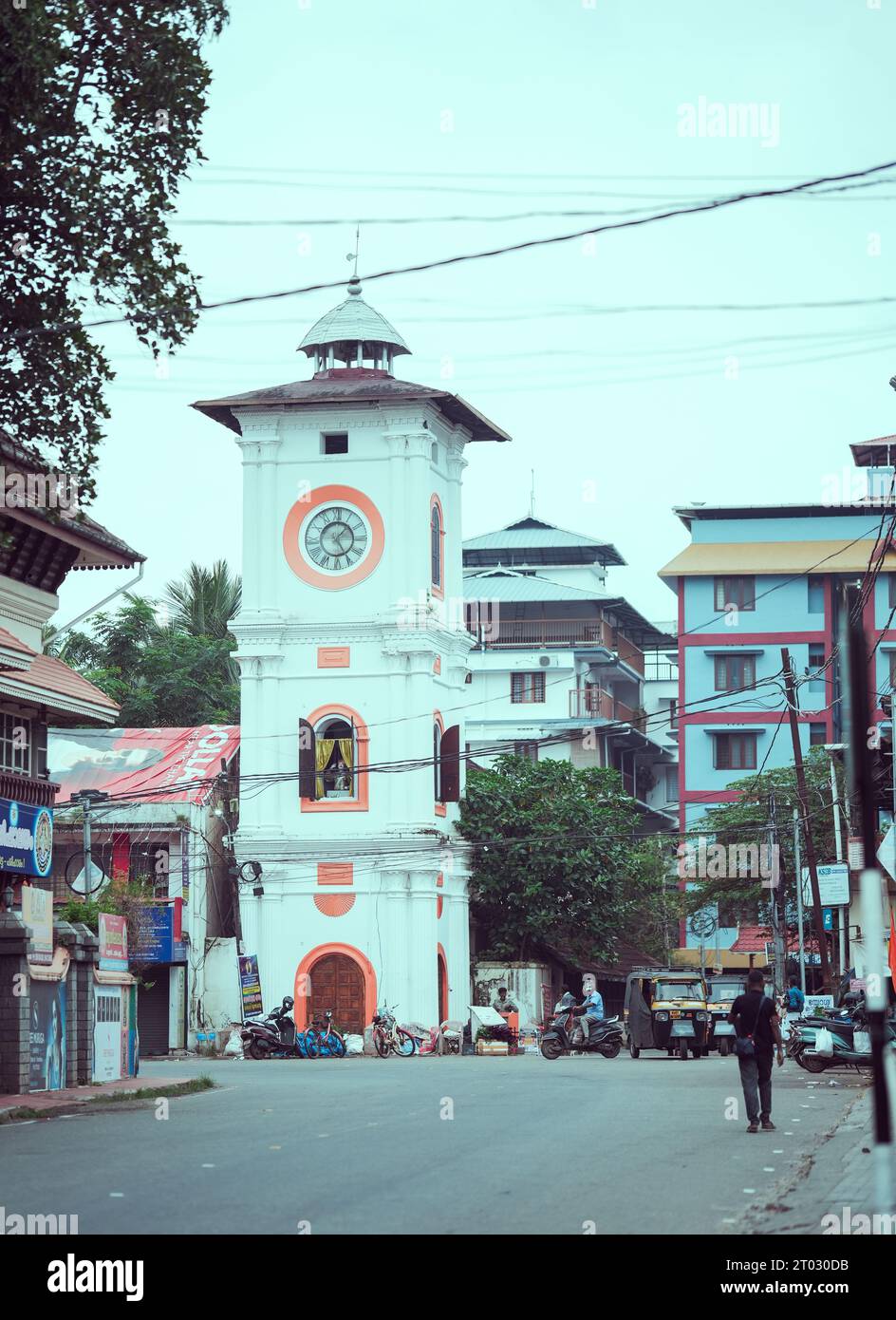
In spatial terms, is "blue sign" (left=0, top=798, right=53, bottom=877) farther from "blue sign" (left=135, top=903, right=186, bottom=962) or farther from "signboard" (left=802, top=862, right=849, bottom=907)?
"blue sign" (left=135, top=903, right=186, bottom=962)

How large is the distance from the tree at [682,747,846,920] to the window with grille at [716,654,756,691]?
9.72 meters

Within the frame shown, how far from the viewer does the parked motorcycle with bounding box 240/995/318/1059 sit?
44094mm

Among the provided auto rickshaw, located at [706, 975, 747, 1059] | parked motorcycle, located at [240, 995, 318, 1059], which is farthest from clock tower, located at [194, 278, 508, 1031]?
auto rickshaw, located at [706, 975, 747, 1059]

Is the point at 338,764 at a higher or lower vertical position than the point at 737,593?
lower

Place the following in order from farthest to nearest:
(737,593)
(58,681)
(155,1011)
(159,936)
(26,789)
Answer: (737,593)
(155,1011)
(159,936)
(58,681)
(26,789)

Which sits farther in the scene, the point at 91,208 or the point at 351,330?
the point at 351,330

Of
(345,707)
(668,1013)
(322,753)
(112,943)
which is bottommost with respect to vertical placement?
(668,1013)

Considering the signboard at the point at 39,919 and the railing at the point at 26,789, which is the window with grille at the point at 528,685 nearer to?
the railing at the point at 26,789

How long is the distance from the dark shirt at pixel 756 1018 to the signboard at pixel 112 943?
540 inches

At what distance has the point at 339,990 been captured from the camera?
52.7 m

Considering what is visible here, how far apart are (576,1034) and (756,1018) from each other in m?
22.0

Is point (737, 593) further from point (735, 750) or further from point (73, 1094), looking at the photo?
point (73, 1094)

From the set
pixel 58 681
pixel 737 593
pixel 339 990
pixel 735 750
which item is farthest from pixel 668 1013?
pixel 737 593
